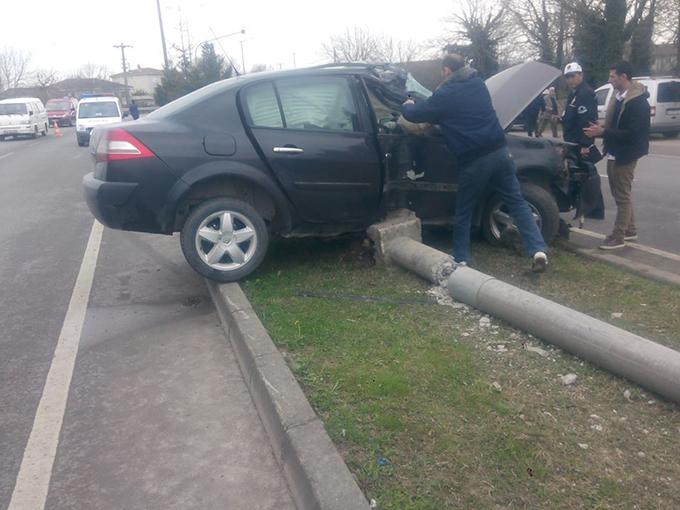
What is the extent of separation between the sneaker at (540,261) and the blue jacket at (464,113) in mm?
939

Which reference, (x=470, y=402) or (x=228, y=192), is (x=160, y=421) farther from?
(x=228, y=192)

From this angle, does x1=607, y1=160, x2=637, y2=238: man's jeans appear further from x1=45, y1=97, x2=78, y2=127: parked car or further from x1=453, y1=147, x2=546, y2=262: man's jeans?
x1=45, y1=97, x2=78, y2=127: parked car

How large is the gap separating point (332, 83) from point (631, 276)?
9.85 ft

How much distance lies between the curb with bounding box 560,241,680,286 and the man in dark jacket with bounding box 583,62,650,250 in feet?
1.33

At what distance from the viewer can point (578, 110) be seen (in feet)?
23.9

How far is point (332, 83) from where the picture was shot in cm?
605

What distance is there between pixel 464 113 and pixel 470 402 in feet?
8.80

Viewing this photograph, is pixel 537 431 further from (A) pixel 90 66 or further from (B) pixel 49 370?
(A) pixel 90 66

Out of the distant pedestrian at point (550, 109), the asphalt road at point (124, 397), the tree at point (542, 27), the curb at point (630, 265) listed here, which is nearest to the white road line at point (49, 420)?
the asphalt road at point (124, 397)

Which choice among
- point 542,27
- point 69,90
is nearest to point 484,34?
point 542,27

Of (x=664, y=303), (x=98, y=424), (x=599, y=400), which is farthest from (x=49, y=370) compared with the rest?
(x=664, y=303)

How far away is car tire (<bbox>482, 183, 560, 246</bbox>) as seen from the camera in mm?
6305

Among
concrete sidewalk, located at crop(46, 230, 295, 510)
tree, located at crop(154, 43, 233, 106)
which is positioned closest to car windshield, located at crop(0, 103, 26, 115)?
tree, located at crop(154, 43, 233, 106)

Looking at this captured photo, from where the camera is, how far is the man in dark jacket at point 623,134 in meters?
6.57
